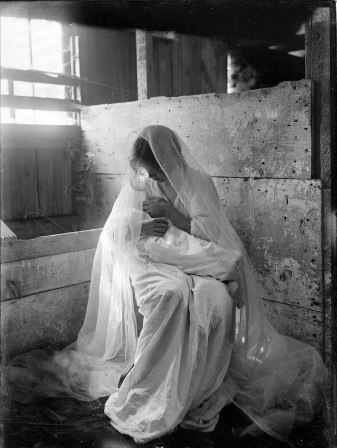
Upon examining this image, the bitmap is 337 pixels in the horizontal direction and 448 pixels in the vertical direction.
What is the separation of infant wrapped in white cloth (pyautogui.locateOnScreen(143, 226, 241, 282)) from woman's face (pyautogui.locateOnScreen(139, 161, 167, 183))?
45cm

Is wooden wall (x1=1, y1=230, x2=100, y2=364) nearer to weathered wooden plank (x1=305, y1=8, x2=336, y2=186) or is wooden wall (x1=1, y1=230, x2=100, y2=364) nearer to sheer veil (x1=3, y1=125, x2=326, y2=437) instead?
sheer veil (x1=3, y1=125, x2=326, y2=437)

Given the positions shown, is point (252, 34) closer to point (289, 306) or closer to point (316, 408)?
point (289, 306)

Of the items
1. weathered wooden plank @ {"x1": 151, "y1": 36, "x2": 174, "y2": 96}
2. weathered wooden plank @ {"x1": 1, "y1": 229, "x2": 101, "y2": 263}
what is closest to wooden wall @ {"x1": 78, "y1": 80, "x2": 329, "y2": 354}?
weathered wooden plank @ {"x1": 1, "y1": 229, "x2": 101, "y2": 263}

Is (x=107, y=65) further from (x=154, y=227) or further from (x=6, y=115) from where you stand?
(x=154, y=227)

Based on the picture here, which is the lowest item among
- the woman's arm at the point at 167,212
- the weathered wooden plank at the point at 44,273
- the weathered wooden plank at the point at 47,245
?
the weathered wooden plank at the point at 44,273

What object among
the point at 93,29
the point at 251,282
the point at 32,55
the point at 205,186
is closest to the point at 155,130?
the point at 205,186

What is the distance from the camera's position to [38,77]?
5438 millimetres

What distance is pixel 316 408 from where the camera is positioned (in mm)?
3184

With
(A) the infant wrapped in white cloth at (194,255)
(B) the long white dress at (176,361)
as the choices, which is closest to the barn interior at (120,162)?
(B) the long white dress at (176,361)

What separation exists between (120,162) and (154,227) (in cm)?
211

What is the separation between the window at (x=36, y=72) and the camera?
5168mm

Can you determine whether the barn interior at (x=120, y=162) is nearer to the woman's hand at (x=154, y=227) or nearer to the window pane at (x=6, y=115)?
the window pane at (x=6, y=115)

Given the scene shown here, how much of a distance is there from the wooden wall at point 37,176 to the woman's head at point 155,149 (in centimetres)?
229

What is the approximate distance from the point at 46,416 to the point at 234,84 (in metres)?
7.44
